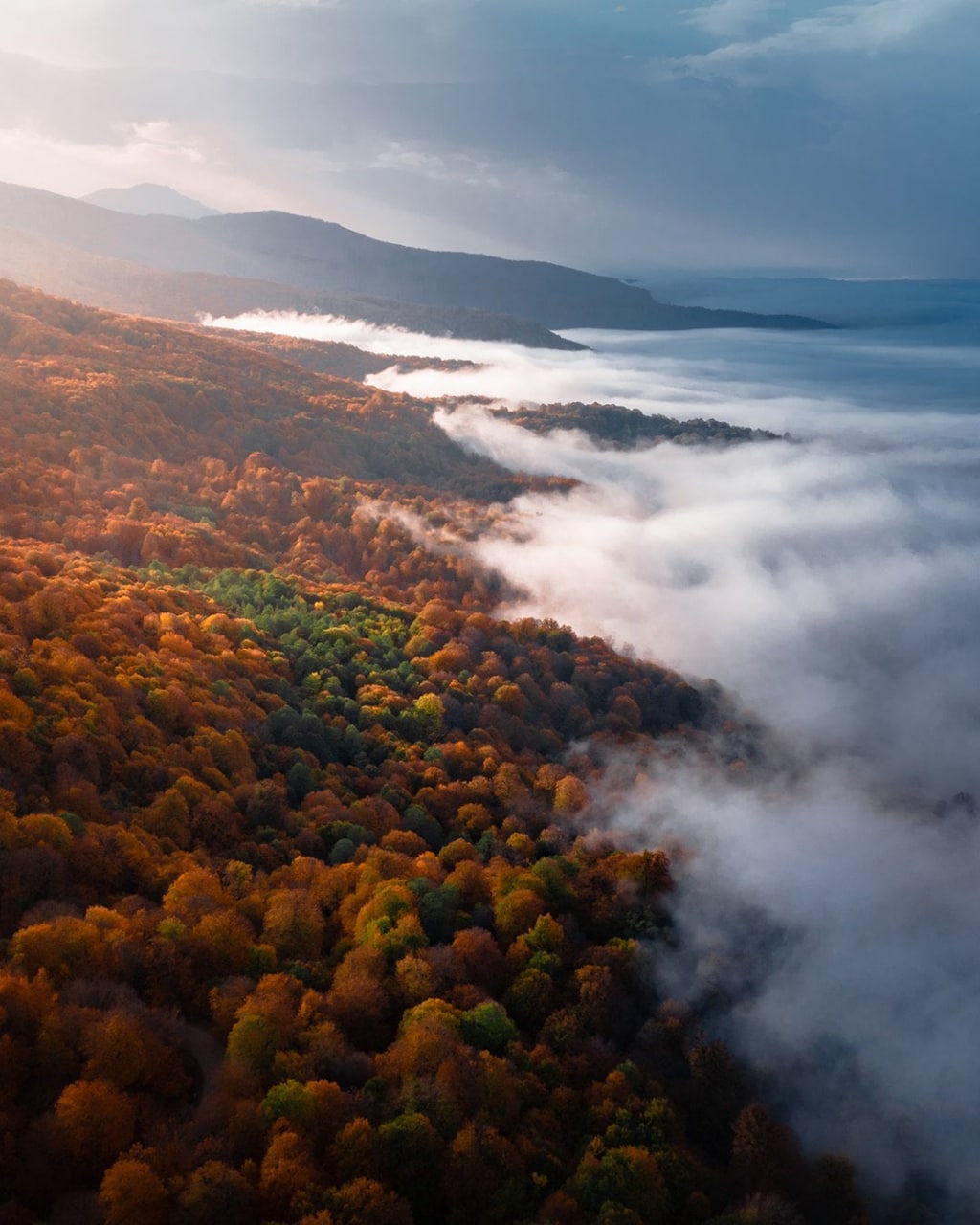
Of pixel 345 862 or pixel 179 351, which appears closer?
pixel 345 862

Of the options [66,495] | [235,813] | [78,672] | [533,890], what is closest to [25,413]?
[66,495]

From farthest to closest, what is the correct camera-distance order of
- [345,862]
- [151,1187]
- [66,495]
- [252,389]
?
[252,389]
[66,495]
[345,862]
[151,1187]

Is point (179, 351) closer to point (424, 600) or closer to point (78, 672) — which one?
point (424, 600)

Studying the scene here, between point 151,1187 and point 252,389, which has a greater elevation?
point 252,389

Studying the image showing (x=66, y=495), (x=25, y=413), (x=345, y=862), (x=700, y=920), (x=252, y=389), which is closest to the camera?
(x=345, y=862)

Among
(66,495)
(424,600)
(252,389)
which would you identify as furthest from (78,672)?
(252,389)

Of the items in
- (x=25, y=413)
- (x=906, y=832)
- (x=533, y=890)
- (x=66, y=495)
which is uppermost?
(x=25, y=413)
